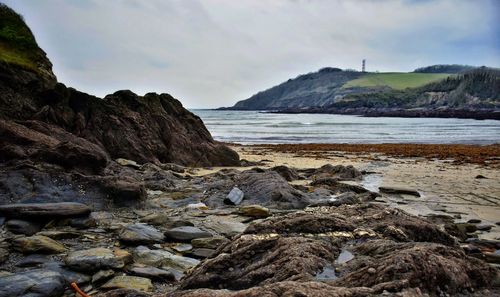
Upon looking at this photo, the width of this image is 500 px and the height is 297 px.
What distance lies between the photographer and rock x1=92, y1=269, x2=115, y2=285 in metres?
4.04

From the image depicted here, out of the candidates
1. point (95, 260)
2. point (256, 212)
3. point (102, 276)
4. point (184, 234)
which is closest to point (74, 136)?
point (256, 212)

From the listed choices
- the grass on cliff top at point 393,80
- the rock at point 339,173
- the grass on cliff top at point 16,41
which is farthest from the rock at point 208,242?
the grass on cliff top at point 393,80

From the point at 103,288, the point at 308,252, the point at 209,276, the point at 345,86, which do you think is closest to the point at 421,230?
the point at 308,252

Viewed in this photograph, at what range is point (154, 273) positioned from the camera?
4.22 metres

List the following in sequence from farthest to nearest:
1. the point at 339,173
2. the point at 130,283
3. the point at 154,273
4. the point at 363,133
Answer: the point at 363,133
the point at 339,173
the point at 154,273
the point at 130,283

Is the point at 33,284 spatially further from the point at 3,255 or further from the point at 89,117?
the point at 89,117

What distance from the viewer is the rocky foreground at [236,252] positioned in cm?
280

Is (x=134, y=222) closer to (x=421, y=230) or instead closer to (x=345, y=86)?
(x=421, y=230)

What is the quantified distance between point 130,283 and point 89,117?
1072 centimetres

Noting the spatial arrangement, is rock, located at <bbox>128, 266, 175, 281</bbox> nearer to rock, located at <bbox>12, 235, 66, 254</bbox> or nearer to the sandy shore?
rock, located at <bbox>12, 235, 66, 254</bbox>

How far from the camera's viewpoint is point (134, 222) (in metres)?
6.38

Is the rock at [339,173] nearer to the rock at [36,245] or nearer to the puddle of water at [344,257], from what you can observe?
the rock at [36,245]

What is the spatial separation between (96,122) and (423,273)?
12539 millimetres

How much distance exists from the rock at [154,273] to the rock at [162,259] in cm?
29
